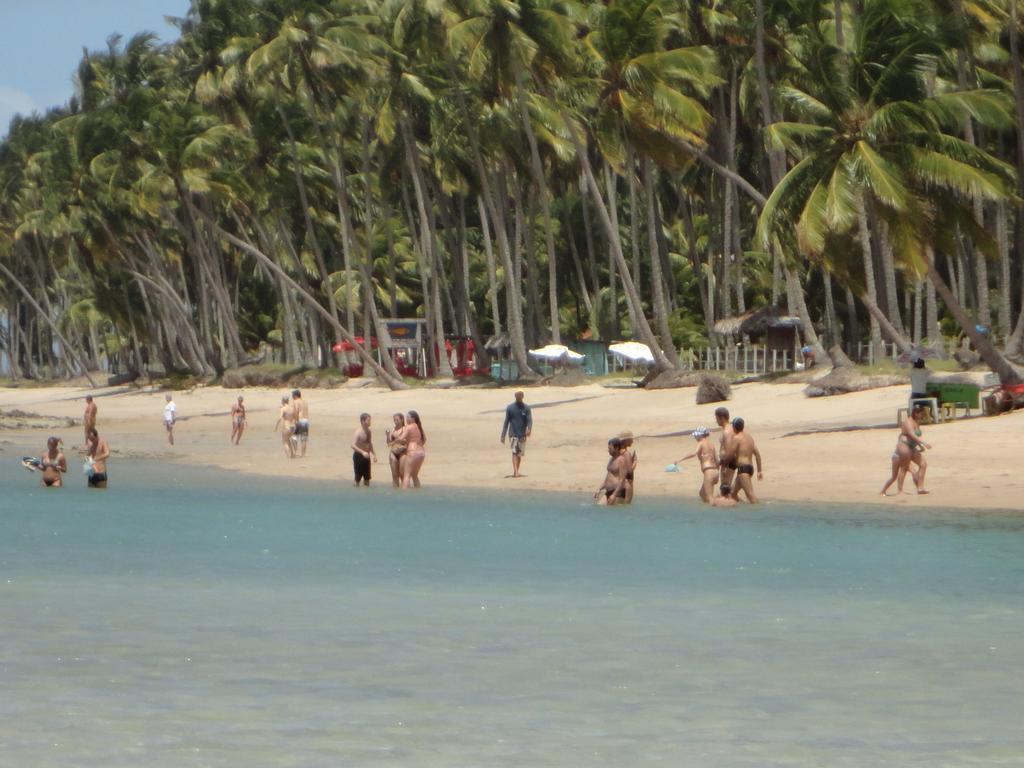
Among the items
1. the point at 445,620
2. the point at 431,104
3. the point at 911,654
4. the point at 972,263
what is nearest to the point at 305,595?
the point at 445,620

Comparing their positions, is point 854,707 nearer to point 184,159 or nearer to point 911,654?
point 911,654

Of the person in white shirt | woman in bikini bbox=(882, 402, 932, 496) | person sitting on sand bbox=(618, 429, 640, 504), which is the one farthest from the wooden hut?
person sitting on sand bbox=(618, 429, 640, 504)

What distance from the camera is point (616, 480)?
2178 centimetres

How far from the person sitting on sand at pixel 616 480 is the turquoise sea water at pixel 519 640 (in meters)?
0.50

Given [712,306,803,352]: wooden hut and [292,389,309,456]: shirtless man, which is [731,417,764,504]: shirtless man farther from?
[712,306,803,352]: wooden hut

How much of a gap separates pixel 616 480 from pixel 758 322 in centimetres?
2780

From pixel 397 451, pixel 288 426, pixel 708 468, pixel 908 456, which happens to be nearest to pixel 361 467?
pixel 397 451

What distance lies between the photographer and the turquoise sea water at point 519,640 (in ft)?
28.9

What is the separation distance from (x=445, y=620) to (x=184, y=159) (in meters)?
44.7

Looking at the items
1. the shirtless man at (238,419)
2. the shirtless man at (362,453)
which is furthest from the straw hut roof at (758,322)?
the shirtless man at (362,453)

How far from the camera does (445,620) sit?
1308cm

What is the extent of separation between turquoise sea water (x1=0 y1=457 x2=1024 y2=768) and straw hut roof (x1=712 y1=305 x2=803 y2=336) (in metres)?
27.6

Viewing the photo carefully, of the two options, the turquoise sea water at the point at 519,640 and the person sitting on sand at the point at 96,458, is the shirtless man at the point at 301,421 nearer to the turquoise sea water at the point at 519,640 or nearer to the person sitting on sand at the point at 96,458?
the person sitting on sand at the point at 96,458

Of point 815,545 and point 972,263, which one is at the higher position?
point 972,263
